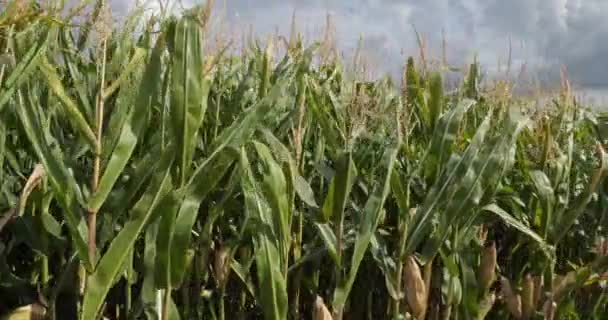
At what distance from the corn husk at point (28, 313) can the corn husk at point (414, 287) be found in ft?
3.71

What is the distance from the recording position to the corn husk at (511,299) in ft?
9.58

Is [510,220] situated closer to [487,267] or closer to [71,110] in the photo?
[487,267]

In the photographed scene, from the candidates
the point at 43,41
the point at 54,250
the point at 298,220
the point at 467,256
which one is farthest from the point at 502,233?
the point at 43,41

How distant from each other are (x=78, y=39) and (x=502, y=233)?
212 centimetres

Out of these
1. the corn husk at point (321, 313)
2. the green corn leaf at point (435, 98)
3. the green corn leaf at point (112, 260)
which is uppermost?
the green corn leaf at point (435, 98)

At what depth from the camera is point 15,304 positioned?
223 centimetres

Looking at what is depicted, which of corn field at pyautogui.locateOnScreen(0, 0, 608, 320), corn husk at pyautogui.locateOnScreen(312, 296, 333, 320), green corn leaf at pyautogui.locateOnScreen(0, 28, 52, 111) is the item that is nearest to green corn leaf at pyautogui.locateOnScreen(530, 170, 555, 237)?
corn field at pyautogui.locateOnScreen(0, 0, 608, 320)

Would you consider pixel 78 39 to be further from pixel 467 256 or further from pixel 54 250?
pixel 467 256

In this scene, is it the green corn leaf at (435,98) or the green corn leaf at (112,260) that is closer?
the green corn leaf at (112,260)

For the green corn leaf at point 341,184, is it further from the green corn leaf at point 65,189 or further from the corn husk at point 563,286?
the corn husk at point 563,286

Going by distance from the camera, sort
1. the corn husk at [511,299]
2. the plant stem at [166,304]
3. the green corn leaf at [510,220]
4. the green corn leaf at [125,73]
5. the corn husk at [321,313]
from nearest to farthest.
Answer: the green corn leaf at [125,73], the plant stem at [166,304], the corn husk at [321,313], the green corn leaf at [510,220], the corn husk at [511,299]

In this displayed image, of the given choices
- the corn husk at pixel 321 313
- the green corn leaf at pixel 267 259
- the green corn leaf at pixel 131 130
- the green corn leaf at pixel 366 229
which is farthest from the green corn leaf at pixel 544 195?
the green corn leaf at pixel 131 130

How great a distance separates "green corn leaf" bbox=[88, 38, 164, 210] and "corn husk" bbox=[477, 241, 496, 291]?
153 centimetres

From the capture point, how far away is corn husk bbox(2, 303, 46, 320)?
1.88m
